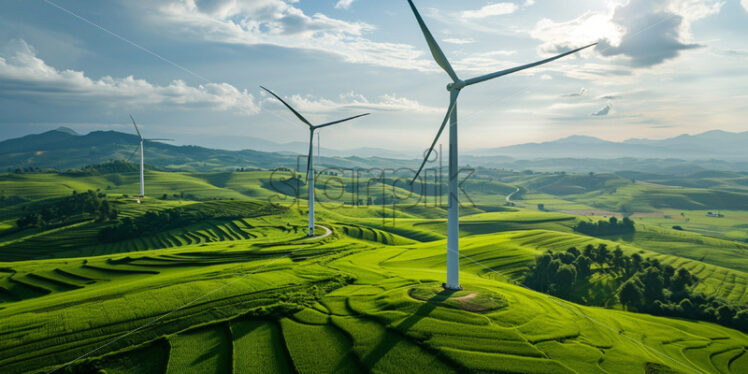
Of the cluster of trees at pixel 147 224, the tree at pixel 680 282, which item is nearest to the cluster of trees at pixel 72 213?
the cluster of trees at pixel 147 224

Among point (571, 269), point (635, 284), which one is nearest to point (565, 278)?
point (571, 269)

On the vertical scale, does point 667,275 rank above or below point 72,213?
above

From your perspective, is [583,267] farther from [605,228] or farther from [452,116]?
[605,228]

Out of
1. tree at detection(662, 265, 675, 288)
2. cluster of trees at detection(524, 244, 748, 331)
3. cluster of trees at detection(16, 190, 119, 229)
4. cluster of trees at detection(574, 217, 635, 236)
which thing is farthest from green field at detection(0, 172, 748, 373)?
cluster of trees at detection(574, 217, 635, 236)

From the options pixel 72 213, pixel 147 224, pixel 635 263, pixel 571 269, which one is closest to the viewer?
pixel 571 269

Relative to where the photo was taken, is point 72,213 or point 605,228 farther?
point 605,228

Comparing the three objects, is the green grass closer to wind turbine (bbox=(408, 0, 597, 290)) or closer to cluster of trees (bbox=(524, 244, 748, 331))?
wind turbine (bbox=(408, 0, 597, 290))
